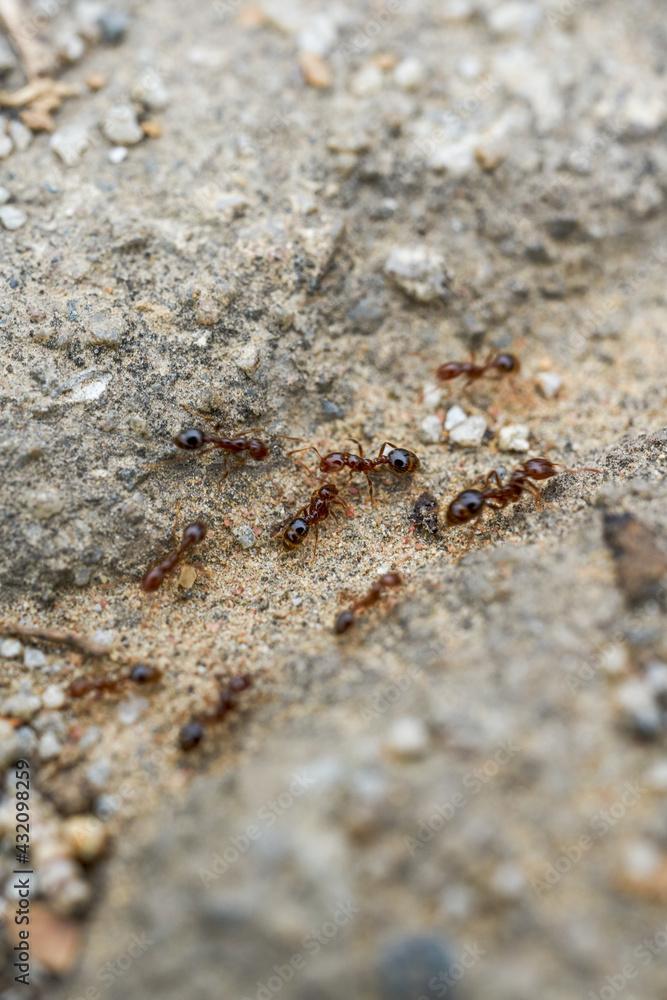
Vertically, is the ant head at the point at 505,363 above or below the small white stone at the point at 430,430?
above

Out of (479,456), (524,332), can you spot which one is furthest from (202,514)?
(524,332)

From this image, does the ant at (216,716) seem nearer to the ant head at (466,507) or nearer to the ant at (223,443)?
the ant at (223,443)

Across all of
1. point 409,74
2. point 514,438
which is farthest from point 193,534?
A: point 409,74

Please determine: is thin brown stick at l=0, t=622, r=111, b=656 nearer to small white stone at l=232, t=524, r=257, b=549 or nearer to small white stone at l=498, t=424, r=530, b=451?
small white stone at l=232, t=524, r=257, b=549

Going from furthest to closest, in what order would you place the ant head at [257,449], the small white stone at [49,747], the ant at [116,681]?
the ant head at [257,449] < the ant at [116,681] < the small white stone at [49,747]

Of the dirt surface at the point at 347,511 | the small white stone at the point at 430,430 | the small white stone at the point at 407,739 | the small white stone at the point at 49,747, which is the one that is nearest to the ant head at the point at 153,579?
the dirt surface at the point at 347,511

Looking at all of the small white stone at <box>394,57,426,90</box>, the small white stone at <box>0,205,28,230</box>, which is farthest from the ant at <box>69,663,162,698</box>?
the small white stone at <box>394,57,426,90</box>
